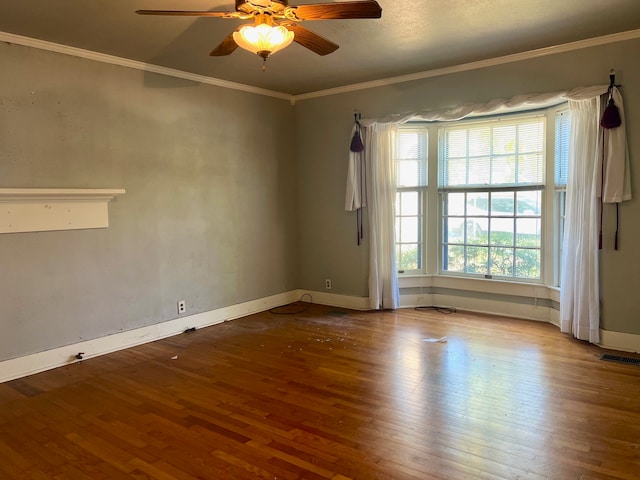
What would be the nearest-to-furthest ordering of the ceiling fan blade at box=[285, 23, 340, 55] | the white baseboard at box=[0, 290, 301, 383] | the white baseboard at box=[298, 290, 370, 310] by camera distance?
the ceiling fan blade at box=[285, 23, 340, 55] → the white baseboard at box=[0, 290, 301, 383] → the white baseboard at box=[298, 290, 370, 310]

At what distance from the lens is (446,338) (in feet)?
14.1

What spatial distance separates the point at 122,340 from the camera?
421cm

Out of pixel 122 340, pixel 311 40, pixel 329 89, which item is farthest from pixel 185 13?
pixel 329 89

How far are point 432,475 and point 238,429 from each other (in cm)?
112

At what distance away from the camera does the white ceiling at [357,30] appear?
10.2ft

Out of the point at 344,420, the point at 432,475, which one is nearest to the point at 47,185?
the point at 344,420

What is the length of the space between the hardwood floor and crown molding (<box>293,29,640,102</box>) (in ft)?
8.44

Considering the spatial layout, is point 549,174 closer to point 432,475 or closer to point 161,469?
point 432,475

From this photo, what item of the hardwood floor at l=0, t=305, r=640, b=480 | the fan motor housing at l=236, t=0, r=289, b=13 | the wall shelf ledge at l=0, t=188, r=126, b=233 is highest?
the fan motor housing at l=236, t=0, r=289, b=13

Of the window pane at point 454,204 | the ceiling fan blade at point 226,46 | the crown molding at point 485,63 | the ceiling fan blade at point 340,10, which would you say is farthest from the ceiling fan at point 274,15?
the window pane at point 454,204

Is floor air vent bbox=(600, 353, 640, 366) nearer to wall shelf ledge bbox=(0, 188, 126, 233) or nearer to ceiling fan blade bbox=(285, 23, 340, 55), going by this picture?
ceiling fan blade bbox=(285, 23, 340, 55)

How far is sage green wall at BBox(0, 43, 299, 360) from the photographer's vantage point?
11.8 ft

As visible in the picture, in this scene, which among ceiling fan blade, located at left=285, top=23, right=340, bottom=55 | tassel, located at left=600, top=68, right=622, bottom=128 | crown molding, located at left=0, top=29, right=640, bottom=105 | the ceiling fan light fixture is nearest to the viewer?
the ceiling fan light fixture

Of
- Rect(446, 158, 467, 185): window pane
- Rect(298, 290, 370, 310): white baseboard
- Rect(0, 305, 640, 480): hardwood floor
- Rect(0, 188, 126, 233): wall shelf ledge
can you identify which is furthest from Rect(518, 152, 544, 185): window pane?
Rect(0, 188, 126, 233): wall shelf ledge
